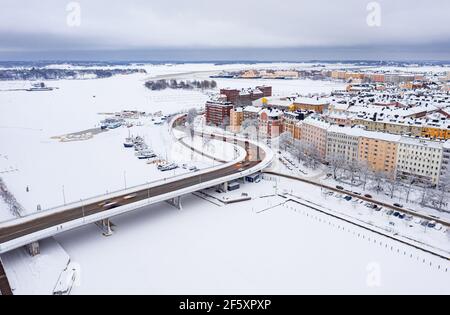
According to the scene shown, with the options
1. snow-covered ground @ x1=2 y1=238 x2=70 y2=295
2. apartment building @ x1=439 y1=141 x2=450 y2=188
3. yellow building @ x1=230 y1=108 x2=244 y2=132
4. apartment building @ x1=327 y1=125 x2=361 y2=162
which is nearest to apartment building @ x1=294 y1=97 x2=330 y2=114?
yellow building @ x1=230 y1=108 x2=244 y2=132

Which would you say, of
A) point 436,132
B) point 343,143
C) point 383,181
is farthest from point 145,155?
point 436,132

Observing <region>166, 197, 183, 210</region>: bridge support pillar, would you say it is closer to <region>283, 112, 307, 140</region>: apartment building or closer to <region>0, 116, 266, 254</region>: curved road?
<region>0, 116, 266, 254</region>: curved road

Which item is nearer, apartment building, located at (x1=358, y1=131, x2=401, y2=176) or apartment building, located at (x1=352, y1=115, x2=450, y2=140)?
apartment building, located at (x1=358, y1=131, x2=401, y2=176)

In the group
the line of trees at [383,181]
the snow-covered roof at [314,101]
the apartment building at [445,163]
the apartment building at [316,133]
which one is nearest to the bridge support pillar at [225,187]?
the line of trees at [383,181]

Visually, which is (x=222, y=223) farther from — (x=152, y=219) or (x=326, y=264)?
(x=326, y=264)

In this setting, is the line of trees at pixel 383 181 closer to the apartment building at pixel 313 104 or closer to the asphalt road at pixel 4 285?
the apartment building at pixel 313 104

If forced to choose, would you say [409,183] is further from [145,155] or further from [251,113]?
[251,113]

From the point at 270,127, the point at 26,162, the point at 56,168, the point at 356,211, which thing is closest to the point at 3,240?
the point at 56,168
